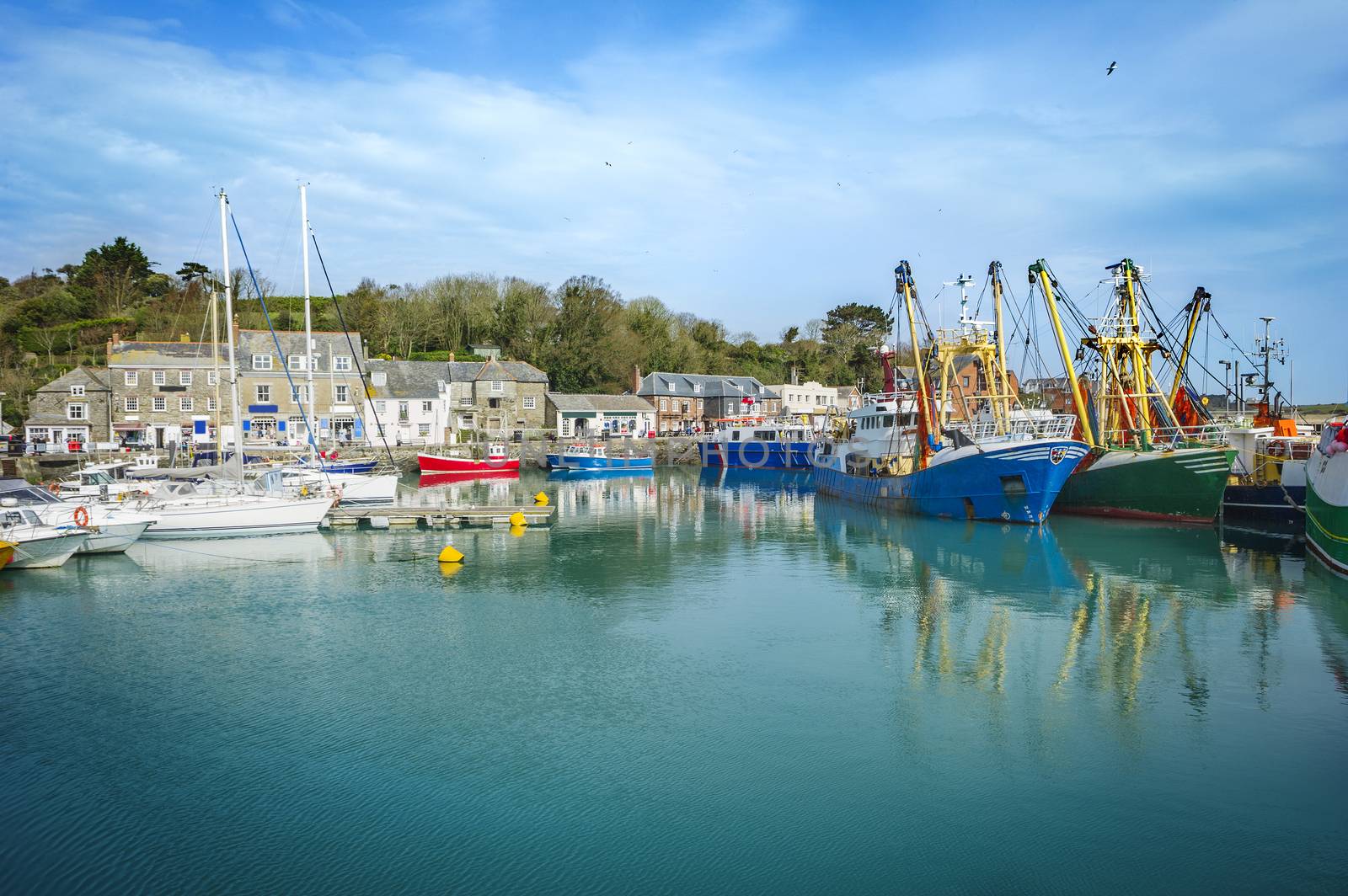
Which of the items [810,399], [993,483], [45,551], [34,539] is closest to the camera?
[34,539]

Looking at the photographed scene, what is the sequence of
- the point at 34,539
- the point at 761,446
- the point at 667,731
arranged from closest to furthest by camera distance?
the point at 667,731 < the point at 34,539 < the point at 761,446

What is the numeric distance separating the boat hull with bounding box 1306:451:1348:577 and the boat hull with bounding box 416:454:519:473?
41.4 meters

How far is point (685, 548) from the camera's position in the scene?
93.8 feet

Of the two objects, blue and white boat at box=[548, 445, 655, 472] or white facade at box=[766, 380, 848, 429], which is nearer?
blue and white boat at box=[548, 445, 655, 472]

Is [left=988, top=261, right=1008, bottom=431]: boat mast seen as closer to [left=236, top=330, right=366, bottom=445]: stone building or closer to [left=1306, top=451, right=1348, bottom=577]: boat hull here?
[left=1306, top=451, right=1348, bottom=577]: boat hull

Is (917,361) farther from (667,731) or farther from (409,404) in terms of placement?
(409,404)

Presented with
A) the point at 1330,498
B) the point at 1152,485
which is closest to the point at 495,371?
the point at 1152,485

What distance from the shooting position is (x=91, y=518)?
79.1ft

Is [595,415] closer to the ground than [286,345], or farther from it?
closer to the ground

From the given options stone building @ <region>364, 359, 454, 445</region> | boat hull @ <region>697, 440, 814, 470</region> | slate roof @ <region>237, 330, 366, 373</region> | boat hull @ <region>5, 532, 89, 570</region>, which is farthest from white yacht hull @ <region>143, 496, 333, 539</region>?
boat hull @ <region>697, 440, 814, 470</region>

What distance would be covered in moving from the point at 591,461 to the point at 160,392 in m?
27.4

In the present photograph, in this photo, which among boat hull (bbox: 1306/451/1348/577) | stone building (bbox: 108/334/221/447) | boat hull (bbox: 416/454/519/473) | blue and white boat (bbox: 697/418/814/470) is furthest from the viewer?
blue and white boat (bbox: 697/418/814/470)

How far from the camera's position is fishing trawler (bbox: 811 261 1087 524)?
30266mm

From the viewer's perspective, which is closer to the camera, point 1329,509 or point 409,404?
point 1329,509
